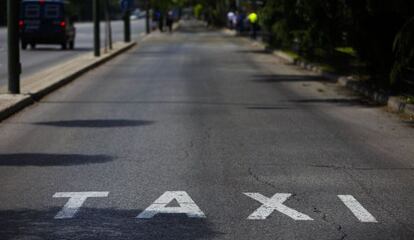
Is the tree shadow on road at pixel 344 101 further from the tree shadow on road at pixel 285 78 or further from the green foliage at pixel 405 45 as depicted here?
the tree shadow on road at pixel 285 78

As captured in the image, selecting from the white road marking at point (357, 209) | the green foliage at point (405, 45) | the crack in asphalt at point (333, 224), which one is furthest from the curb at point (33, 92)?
the crack in asphalt at point (333, 224)

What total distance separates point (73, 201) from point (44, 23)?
3392 cm

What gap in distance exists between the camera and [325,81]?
944 inches

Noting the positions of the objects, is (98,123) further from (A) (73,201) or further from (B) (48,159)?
(A) (73,201)

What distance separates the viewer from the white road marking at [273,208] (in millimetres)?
7652

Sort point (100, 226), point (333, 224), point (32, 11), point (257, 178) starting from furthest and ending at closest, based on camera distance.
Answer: point (32, 11) < point (257, 178) < point (333, 224) < point (100, 226)

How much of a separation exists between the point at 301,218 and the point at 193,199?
119 cm

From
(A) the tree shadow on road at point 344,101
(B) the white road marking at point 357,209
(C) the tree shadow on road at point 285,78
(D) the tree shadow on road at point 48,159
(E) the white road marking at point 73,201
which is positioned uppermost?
(B) the white road marking at point 357,209

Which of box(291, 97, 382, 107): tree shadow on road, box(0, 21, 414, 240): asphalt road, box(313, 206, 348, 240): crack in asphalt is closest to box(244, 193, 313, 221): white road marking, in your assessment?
box(0, 21, 414, 240): asphalt road

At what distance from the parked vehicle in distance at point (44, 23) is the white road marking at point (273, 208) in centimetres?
3369

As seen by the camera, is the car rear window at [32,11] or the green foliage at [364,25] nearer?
the green foliage at [364,25]

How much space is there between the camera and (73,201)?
27.2 ft

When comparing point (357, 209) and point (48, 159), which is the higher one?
point (357, 209)

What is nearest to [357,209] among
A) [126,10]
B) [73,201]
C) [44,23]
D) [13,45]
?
[73,201]
